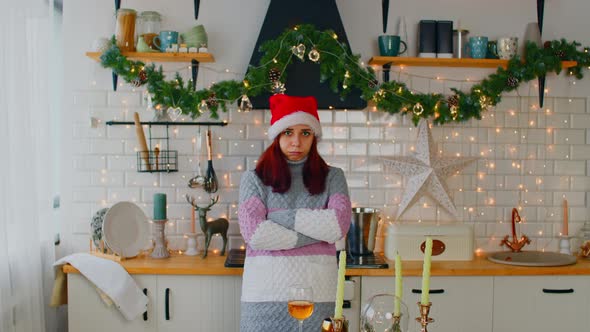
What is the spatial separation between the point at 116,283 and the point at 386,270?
1.36 metres

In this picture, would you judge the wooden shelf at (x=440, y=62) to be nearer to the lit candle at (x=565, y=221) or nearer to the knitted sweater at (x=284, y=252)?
the lit candle at (x=565, y=221)

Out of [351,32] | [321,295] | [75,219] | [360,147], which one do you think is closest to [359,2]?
[351,32]

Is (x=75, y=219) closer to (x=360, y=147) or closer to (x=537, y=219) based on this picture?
(x=360, y=147)

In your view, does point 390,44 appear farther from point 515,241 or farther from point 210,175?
point 515,241

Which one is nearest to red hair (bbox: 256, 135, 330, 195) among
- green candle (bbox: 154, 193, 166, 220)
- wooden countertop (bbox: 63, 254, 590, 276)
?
wooden countertop (bbox: 63, 254, 590, 276)

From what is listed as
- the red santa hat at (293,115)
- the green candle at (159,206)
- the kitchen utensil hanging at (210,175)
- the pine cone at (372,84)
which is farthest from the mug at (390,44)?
the green candle at (159,206)

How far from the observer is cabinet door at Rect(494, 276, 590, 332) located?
11.0ft

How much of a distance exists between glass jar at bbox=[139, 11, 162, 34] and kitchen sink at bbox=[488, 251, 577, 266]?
231cm

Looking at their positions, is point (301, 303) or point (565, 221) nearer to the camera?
point (301, 303)

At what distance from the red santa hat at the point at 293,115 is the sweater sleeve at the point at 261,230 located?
12.2 inches

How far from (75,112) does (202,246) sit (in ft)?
3.51

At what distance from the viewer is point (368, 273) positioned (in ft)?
10.7

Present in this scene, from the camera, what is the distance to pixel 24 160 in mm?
2916

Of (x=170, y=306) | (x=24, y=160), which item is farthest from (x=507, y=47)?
(x=24, y=160)
